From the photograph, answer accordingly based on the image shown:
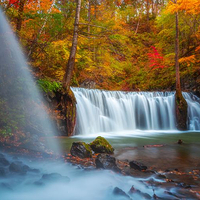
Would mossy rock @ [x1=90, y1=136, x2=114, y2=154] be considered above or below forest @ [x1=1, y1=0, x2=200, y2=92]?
below

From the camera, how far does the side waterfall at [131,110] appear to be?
12938 mm

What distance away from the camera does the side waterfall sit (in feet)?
42.4

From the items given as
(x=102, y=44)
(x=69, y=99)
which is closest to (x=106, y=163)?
(x=69, y=99)

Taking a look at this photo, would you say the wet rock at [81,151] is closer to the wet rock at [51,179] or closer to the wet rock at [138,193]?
Result: the wet rock at [51,179]

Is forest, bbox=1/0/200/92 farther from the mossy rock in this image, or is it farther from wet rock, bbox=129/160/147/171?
wet rock, bbox=129/160/147/171

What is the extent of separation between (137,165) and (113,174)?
2.50 feet

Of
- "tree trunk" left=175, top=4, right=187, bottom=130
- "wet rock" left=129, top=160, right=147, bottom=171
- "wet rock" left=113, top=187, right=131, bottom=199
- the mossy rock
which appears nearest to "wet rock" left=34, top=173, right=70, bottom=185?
"wet rock" left=113, top=187, right=131, bottom=199

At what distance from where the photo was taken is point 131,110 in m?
15.3

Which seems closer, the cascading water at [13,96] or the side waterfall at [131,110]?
the cascading water at [13,96]

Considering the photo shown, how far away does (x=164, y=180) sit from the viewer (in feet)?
12.4

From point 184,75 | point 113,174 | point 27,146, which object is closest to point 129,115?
point 184,75

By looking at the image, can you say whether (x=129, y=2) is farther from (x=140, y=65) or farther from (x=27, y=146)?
(x=27, y=146)

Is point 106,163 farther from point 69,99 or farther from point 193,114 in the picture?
point 193,114

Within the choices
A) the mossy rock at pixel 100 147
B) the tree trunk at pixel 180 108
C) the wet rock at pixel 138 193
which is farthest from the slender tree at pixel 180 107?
the wet rock at pixel 138 193
